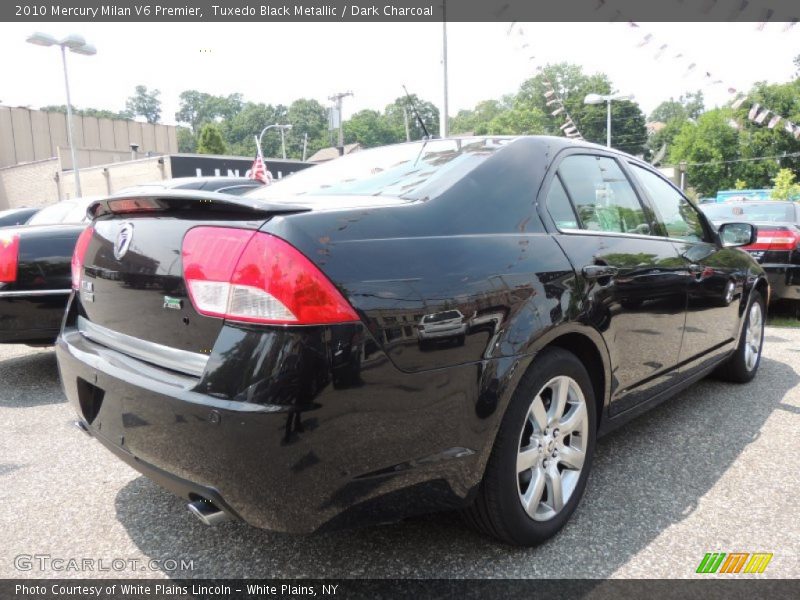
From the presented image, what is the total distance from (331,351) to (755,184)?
230 feet

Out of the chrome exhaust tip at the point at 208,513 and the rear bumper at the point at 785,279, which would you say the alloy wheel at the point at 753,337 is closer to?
the rear bumper at the point at 785,279

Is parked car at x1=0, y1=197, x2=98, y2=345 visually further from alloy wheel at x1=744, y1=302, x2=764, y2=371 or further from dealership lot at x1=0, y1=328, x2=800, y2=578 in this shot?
alloy wheel at x1=744, y1=302, x2=764, y2=371

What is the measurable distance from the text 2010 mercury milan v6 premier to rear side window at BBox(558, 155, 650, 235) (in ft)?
0.07

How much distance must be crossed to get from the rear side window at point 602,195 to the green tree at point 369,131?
2947 inches

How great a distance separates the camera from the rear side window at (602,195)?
102 inches

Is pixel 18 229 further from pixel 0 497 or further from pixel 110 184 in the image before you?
pixel 110 184

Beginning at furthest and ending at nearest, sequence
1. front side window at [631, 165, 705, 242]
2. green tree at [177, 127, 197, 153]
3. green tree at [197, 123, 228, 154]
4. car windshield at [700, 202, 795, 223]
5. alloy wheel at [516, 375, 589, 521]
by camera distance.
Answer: green tree at [177, 127, 197, 153], green tree at [197, 123, 228, 154], car windshield at [700, 202, 795, 223], front side window at [631, 165, 705, 242], alloy wheel at [516, 375, 589, 521]

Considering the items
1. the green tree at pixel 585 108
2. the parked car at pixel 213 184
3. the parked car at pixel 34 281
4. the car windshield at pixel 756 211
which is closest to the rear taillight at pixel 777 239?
the car windshield at pixel 756 211

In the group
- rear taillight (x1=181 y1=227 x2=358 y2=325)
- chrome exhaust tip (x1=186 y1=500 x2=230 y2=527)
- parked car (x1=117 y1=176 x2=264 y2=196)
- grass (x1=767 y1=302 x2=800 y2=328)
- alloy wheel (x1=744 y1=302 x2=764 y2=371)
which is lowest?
grass (x1=767 y1=302 x2=800 y2=328)

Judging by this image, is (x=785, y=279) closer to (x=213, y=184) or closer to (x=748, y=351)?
(x=748, y=351)

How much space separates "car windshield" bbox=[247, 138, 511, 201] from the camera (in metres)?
2.21

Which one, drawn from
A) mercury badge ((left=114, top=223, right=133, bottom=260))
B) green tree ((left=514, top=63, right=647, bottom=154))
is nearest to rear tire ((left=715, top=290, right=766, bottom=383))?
mercury badge ((left=114, top=223, right=133, bottom=260))

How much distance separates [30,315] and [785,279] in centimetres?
694

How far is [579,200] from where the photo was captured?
8.54 feet
